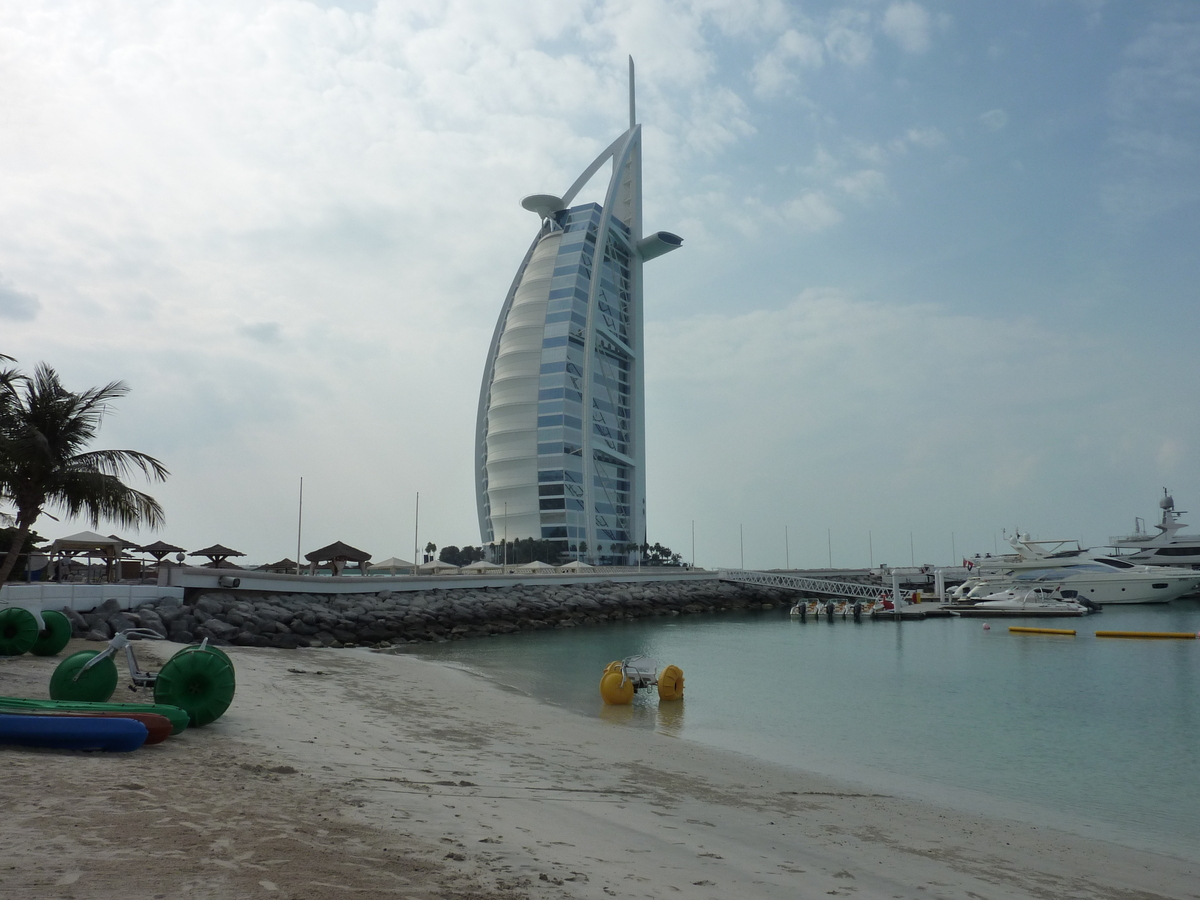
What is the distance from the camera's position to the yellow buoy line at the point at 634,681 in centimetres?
1797

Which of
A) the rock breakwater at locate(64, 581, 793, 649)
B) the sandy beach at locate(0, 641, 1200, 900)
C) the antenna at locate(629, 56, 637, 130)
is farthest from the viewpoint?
the antenna at locate(629, 56, 637, 130)

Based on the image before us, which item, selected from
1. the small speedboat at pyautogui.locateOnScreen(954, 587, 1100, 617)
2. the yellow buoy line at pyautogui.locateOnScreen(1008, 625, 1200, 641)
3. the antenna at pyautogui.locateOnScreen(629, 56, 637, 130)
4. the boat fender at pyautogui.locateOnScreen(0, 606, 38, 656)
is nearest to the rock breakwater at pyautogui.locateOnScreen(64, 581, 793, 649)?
the boat fender at pyautogui.locateOnScreen(0, 606, 38, 656)

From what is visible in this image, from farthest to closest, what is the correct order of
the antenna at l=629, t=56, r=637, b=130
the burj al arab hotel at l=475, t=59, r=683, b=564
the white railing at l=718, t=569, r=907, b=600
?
the antenna at l=629, t=56, r=637, b=130, the burj al arab hotel at l=475, t=59, r=683, b=564, the white railing at l=718, t=569, r=907, b=600

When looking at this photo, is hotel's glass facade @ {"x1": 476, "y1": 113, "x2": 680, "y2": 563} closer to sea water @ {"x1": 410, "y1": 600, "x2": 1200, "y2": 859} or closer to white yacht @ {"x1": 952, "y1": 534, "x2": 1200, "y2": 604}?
white yacht @ {"x1": 952, "y1": 534, "x2": 1200, "y2": 604}

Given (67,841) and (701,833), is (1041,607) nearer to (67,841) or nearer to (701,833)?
(701,833)

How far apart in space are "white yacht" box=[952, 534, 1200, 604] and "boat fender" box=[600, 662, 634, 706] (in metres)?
48.1

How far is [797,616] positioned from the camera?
54.8 m

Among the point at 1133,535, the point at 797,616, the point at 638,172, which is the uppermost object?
the point at 638,172

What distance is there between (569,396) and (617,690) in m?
66.7

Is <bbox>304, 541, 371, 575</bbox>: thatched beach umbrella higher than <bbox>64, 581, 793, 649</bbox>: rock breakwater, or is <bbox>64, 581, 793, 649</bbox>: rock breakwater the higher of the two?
<bbox>304, 541, 371, 575</bbox>: thatched beach umbrella

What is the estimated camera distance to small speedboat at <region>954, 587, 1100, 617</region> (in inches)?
1900

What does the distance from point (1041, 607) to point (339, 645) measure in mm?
40474

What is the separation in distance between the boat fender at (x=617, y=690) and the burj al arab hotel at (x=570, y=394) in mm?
64013

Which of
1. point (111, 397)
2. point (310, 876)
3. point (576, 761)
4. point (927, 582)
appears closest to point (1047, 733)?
point (576, 761)
